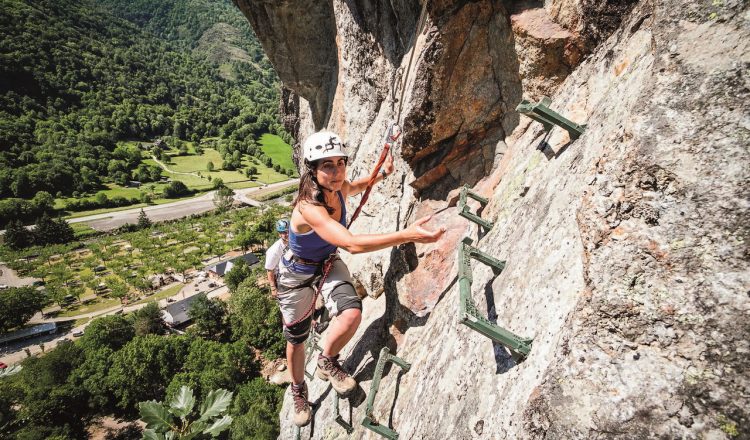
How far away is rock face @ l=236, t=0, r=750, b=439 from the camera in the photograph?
5.36 ft

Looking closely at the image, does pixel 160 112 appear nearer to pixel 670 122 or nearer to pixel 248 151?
pixel 248 151

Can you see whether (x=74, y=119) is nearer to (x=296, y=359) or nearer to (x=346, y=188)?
(x=296, y=359)

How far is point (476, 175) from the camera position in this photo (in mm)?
5578

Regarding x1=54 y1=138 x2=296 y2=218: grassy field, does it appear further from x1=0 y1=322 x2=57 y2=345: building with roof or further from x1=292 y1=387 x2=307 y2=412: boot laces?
x1=292 y1=387 x2=307 y2=412: boot laces

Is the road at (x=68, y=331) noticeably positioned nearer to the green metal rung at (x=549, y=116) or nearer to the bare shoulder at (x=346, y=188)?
the bare shoulder at (x=346, y=188)

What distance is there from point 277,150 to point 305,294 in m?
170

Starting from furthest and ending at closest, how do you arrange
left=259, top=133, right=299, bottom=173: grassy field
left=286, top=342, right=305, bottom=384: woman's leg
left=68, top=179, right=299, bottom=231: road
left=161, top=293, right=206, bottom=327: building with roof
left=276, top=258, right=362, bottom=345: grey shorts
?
left=259, top=133, right=299, bottom=173: grassy field → left=68, top=179, right=299, bottom=231: road → left=161, top=293, right=206, bottom=327: building with roof → left=286, top=342, right=305, bottom=384: woman's leg → left=276, top=258, right=362, bottom=345: grey shorts

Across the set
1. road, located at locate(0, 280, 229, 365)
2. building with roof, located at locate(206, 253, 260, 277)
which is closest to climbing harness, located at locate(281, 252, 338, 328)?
road, located at locate(0, 280, 229, 365)

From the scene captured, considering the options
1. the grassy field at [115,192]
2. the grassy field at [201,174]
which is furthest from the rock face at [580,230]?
the grassy field at [115,192]

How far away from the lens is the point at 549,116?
9.71ft

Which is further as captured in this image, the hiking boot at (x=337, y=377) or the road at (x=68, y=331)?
the road at (x=68, y=331)

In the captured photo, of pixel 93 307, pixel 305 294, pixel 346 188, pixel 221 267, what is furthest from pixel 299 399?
pixel 93 307

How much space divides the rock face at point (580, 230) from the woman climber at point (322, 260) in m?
0.70

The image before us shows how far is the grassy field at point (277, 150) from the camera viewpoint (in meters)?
155
